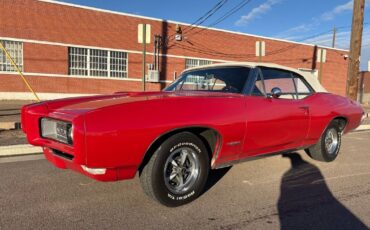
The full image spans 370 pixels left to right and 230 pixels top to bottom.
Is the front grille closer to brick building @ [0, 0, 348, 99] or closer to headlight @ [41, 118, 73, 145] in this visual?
headlight @ [41, 118, 73, 145]

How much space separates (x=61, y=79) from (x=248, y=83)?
60.2 feet

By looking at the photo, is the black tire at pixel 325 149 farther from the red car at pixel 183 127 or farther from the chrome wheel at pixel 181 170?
the chrome wheel at pixel 181 170

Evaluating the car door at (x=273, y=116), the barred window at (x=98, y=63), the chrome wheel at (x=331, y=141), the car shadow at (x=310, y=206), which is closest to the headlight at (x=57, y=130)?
the car door at (x=273, y=116)

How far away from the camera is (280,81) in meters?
5.00

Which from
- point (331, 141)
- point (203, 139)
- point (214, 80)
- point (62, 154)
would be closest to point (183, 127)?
point (203, 139)

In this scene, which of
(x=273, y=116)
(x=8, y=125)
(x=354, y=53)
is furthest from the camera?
(x=354, y=53)

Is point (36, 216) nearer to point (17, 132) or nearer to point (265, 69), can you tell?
point (265, 69)

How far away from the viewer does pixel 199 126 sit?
138 inches

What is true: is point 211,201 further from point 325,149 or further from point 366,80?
point 366,80

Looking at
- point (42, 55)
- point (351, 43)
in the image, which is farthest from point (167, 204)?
point (42, 55)

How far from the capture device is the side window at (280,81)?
15.0 ft

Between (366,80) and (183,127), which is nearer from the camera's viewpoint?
(183,127)

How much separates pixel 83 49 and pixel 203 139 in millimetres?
19125

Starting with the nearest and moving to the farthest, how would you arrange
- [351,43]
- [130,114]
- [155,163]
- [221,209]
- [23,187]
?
[130,114] → [155,163] → [221,209] → [23,187] → [351,43]
